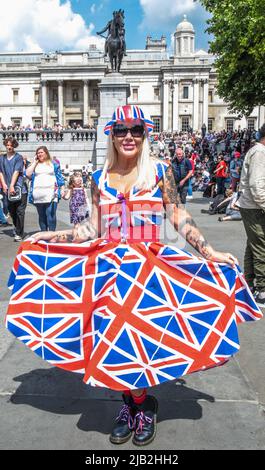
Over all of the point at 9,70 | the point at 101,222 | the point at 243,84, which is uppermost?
the point at 9,70

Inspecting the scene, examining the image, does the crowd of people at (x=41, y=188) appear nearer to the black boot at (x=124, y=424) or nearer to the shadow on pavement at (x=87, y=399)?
the shadow on pavement at (x=87, y=399)

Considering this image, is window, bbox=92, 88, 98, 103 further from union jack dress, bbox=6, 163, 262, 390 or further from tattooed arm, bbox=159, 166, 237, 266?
union jack dress, bbox=6, 163, 262, 390

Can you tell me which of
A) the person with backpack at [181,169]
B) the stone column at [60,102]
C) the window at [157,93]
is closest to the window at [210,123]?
the window at [157,93]

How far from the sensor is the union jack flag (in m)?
2.69

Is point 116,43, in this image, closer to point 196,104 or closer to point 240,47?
point 240,47

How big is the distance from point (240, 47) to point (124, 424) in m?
22.2

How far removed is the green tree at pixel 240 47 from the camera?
20.2 meters

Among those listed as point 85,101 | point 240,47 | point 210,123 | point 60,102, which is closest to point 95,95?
point 85,101

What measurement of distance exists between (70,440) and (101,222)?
127 centimetres

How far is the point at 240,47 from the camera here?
73.9ft

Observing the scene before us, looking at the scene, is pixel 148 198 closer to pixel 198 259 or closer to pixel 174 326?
pixel 198 259

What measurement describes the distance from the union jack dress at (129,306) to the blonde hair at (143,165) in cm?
6

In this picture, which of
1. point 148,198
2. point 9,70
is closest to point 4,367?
point 148,198
